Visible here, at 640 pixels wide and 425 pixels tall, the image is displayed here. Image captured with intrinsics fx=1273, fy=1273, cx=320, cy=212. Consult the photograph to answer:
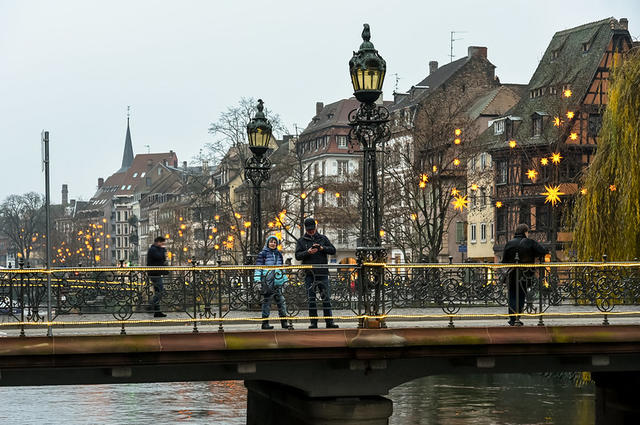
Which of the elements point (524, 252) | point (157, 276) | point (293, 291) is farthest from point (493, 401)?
point (157, 276)

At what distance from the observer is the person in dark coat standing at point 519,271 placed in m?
21.2

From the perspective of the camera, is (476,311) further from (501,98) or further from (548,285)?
(501,98)

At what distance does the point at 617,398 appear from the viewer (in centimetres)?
2497

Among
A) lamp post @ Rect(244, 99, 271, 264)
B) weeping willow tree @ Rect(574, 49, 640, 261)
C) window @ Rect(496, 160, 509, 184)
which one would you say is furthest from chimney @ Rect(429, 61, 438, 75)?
lamp post @ Rect(244, 99, 271, 264)

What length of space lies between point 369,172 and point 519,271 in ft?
11.0

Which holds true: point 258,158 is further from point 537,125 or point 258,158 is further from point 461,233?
point 461,233

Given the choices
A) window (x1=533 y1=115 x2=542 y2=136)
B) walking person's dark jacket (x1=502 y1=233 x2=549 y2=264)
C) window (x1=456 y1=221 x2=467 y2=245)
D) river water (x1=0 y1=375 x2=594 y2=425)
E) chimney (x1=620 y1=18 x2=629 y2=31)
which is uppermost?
chimney (x1=620 y1=18 x2=629 y2=31)

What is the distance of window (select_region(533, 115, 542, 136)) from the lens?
2782 inches

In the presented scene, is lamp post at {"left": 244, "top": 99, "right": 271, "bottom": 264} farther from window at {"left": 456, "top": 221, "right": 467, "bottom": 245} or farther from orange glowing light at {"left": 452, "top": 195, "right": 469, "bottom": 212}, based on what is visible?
window at {"left": 456, "top": 221, "right": 467, "bottom": 245}

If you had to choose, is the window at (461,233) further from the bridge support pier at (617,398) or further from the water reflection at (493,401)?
the bridge support pier at (617,398)

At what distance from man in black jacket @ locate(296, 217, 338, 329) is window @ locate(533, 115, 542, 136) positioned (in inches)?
1996

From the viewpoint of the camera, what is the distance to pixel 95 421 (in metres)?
32.4

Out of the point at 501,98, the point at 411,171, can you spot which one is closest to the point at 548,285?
the point at 411,171

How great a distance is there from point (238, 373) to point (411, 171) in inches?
1489
